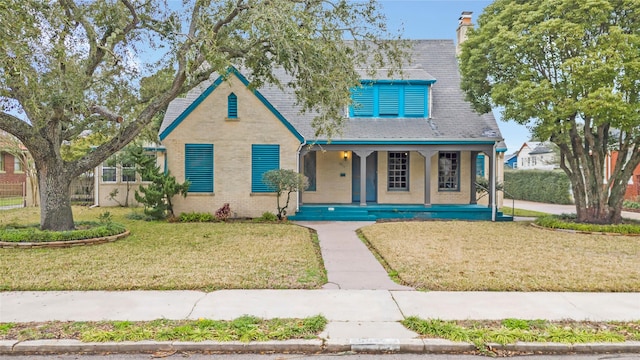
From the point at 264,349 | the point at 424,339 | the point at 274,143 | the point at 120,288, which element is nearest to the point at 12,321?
the point at 120,288

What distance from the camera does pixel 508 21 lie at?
1298 centimetres

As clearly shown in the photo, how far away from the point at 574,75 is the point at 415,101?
6.32 meters

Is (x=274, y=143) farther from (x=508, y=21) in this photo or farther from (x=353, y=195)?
(x=508, y=21)

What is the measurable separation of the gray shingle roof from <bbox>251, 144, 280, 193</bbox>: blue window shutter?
146cm

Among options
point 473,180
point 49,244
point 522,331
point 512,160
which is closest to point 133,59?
point 49,244

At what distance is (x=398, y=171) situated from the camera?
17016mm

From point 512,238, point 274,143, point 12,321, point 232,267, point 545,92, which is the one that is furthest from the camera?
point 274,143

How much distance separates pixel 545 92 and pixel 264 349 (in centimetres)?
1111

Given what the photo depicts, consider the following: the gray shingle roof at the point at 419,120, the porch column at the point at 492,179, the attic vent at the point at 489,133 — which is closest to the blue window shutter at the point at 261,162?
the gray shingle roof at the point at 419,120

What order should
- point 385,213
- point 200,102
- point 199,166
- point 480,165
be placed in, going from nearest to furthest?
point 200,102
point 199,166
point 385,213
point 480,165

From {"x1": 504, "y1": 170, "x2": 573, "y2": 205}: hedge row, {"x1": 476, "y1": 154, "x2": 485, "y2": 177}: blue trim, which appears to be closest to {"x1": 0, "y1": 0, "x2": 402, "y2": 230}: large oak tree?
{"x1": 476, "y1": 154, "x2": 485, "y2": 177}: blue trim

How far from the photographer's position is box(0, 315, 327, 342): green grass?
421 cm

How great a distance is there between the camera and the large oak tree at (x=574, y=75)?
11.0 m

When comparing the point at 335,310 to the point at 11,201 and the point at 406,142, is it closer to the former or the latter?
the point at 406,142
